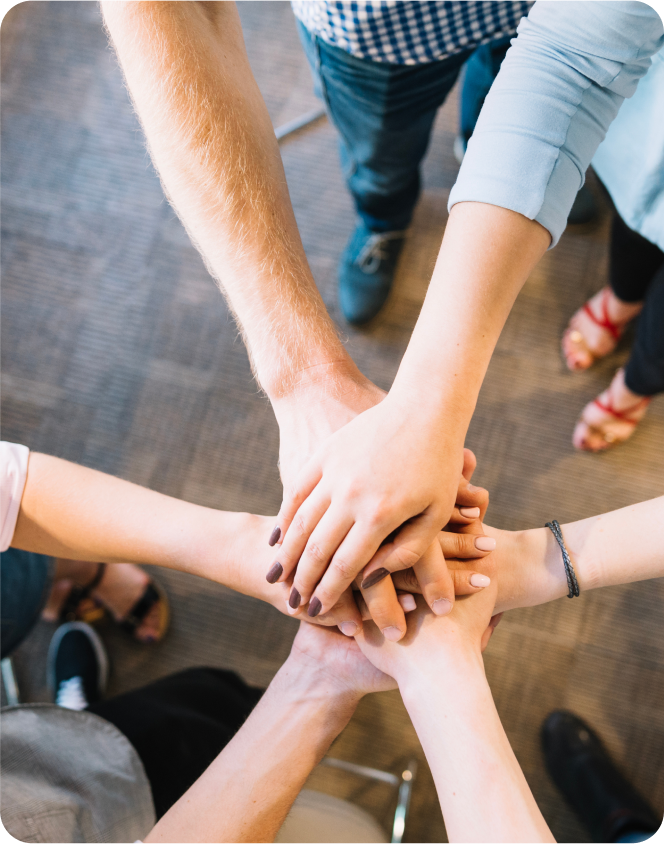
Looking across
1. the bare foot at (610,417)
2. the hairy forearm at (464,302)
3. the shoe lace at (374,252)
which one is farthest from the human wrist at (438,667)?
the shoe lace at (374,252)

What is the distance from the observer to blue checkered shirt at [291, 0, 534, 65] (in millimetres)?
935

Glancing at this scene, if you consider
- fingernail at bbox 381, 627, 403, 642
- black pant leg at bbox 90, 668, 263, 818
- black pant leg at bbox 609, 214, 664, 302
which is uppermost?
black pant leg at bbox 609, 214, 664, 302

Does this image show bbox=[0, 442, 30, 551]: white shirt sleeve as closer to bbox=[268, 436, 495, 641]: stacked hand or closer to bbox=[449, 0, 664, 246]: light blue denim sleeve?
bbox=[268, 436, 495, 641]: stacked hand

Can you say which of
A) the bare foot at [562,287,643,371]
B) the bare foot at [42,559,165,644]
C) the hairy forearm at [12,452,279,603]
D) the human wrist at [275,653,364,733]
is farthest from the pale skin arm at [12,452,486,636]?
the bare foot at [562,287,643,371]

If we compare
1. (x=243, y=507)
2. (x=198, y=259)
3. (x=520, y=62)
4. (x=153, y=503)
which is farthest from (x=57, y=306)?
(x=520, y=62)

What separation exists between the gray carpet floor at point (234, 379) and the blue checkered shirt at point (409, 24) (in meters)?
0.81

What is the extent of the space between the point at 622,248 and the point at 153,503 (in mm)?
1184

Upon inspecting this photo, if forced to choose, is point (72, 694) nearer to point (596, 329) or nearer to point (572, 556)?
point (572, 556)

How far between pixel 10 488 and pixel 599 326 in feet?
5.00

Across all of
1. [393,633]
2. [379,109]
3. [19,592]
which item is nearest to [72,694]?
[19,592]

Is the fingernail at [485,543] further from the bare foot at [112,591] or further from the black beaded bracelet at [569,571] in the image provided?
the bare foot at [112,591]

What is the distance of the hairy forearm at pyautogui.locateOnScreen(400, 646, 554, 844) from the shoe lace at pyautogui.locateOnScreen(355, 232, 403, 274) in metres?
1.16

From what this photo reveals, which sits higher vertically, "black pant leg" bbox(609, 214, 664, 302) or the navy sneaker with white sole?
"black pant leg" bbox(609, 214, 664, 302)

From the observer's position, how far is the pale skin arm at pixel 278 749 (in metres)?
0.86
